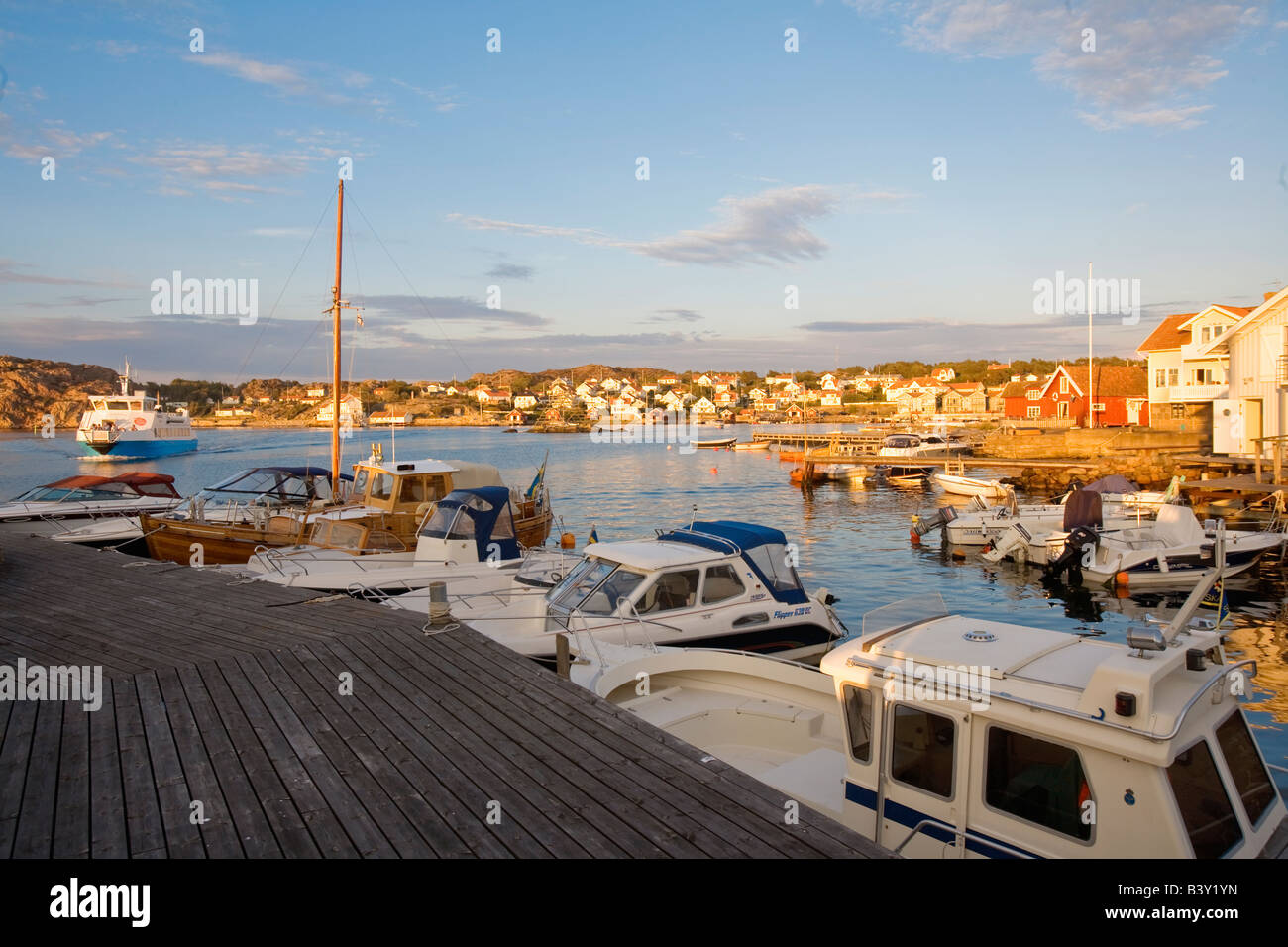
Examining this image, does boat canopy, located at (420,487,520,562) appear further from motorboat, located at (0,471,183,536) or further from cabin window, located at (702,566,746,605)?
motorboat, located at (0,471,183,536)

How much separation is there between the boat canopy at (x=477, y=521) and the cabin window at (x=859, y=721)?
481 inches

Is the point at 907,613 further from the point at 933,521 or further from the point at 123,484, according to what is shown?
the point at 933,521

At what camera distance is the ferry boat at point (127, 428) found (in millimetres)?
85438

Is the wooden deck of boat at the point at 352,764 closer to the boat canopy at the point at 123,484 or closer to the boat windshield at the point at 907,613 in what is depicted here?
the boat windshield at the point at 907,613

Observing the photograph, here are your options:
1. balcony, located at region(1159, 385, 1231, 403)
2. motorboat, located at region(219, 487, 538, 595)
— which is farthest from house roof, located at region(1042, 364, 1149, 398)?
motorboat, located at region(219, 487, 538, 595)

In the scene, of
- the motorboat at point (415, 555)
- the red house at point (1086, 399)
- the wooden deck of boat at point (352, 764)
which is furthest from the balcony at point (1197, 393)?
the wooden deck of boat at point (352, 764)

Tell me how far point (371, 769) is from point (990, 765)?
14.1 feet

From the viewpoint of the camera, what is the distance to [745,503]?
Answer: 52.2m

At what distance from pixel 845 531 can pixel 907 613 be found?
3296cm

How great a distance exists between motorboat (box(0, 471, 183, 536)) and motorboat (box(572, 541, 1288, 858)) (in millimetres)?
24893
